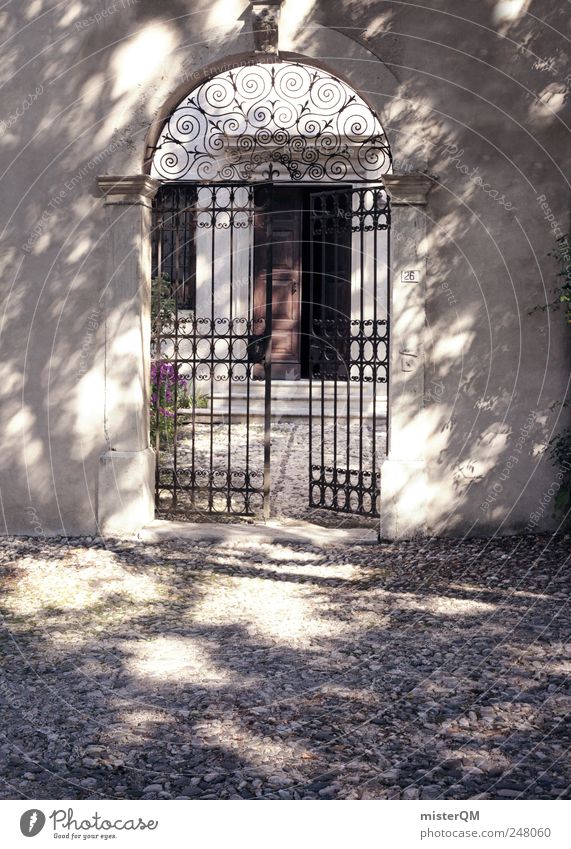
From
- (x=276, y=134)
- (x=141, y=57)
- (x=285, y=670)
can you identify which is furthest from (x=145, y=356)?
(x=285, y=670)

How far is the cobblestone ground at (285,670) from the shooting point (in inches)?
142

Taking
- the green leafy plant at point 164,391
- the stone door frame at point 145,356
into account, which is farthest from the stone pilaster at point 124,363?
the green leafy plant at point 164,391

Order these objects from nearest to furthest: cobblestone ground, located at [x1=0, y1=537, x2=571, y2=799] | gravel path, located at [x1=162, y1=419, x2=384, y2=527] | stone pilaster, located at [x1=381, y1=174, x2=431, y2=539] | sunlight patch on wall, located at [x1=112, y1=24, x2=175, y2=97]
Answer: cobblestone ground, located at [x1=0, y1=537, x2=571, y2=799]
stone pilaster, located at [x1=381, y1=174, x2=431, y2=539]
sunlight patch on wall, located at [x1=112, y1=24, x2=175, y2=97]
gravel path, located at [x1=162, y1=419, x2=384, y2=527]

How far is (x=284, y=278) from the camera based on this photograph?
568 inches

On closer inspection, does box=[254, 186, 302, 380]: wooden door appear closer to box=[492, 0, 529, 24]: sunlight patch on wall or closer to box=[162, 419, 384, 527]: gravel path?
box=[162, 419, 384, 527]: gravel path

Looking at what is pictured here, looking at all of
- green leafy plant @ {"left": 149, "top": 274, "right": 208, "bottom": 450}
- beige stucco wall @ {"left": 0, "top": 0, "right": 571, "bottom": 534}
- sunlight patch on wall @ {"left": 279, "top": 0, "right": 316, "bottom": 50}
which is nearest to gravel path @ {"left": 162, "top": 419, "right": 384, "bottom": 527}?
green leafy plant @ {"left": 149, "top": 274, "right": 208, "bottom": 450}

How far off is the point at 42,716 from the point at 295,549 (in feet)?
10.7

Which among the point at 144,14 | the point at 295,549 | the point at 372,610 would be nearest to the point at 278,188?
the point at 144,14

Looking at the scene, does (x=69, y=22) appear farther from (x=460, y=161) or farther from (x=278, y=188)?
(x=278, y=188)

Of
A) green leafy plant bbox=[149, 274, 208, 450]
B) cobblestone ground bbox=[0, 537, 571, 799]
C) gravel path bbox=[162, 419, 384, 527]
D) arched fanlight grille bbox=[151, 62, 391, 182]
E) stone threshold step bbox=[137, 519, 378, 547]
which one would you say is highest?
arched fanlight grille bbox=[151, 62, 391, 182]

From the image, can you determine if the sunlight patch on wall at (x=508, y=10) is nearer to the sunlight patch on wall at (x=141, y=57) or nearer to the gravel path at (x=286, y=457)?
the sunlight patch on wall at (x=141, y=57)

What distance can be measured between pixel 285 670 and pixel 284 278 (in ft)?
33.6

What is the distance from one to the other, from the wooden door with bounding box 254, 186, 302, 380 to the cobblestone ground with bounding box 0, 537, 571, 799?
7.53m

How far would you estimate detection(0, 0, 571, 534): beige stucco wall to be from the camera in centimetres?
710
